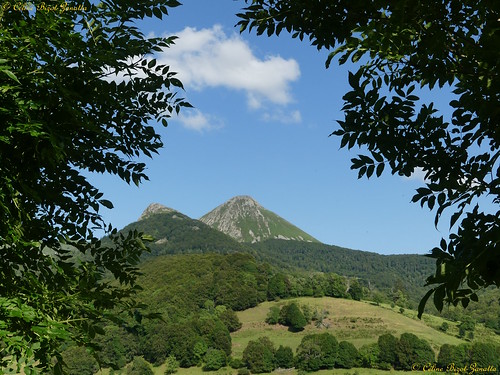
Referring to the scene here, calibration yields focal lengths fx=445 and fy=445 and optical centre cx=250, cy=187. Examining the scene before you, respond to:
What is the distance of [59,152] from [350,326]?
178574 mm

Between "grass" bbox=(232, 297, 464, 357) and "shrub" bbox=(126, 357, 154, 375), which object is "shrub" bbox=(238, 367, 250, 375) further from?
"shrub" bbox=(126, 357, 154, 375)

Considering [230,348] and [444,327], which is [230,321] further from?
[444,327]

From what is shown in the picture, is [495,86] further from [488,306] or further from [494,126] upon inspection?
[488,306]

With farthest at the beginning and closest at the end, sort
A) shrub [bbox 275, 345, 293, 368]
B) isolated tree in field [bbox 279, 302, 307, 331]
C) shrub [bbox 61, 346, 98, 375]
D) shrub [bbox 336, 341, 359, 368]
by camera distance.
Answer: isolated tree in field [bbox 279, 302, 307, 331], shrub [bbox 275, 345, 293, 368], shrub [bbox 336, 341, 359, 368], shrub [bbox 61, 346, 98, 375]

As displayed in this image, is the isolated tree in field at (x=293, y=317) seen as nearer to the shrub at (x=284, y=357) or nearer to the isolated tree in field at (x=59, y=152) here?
the shrub at (x=284, y=357)

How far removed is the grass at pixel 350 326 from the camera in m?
157

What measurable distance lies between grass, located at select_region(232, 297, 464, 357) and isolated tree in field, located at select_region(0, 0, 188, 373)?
506 ft

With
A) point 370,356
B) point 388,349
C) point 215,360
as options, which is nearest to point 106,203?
point 388,349

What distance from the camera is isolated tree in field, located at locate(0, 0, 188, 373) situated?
14.3 ft

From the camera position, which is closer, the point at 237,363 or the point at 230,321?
the point at 237,363

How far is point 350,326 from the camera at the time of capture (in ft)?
558

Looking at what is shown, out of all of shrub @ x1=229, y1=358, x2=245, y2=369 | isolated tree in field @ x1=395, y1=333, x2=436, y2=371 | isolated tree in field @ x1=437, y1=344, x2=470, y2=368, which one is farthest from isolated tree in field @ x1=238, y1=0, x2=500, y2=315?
shrub @ x1=229, y1=358, x2=245, y2=369

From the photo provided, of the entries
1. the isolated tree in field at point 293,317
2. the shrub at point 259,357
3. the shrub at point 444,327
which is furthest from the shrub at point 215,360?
the shrub at point 444,327

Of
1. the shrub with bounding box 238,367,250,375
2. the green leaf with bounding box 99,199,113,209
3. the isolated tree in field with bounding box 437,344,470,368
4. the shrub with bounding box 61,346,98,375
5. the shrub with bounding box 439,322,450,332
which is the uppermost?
the green leaf with bounding box 99,199,113,209
